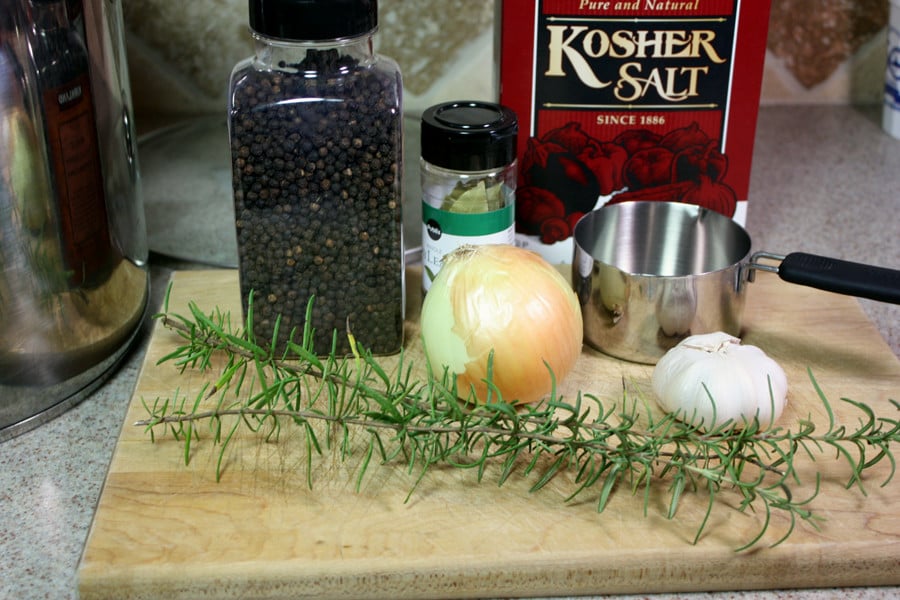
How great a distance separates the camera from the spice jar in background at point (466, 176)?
0.78 meters

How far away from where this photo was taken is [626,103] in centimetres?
89

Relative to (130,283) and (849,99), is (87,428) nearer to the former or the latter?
(130,283)

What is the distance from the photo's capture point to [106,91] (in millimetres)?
773

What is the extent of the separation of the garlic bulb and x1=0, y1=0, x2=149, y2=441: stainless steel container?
0.41 m

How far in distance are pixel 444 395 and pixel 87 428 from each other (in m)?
0.29

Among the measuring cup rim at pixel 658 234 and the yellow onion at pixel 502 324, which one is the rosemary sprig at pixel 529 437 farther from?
the measuring cup rim at pixel 658 234

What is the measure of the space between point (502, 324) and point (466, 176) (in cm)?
15

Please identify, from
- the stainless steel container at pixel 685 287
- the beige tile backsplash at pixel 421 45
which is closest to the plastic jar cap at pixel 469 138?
the stainless steel container at pixel 685 287

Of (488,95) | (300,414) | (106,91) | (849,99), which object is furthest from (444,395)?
(849,99)

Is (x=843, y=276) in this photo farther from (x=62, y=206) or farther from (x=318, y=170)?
(x=62, y=206)

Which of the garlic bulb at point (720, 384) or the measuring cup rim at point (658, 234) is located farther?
the measuring cup rim at point (658, 234)

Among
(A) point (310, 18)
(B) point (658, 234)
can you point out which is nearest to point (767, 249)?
(B) point (658, 234)

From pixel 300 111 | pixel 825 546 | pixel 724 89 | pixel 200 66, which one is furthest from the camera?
pixel 200 66

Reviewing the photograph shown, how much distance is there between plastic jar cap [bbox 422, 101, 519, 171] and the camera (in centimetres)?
78
